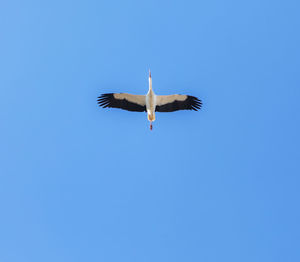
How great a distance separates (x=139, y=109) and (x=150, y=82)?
1.40 metres

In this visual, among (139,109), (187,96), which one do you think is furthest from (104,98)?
(187,96)

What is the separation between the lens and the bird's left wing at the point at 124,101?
93.4ft

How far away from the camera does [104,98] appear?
28438 millimetres

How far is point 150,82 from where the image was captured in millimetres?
29078

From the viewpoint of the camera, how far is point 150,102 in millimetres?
28844

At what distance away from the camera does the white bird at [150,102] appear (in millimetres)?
28578

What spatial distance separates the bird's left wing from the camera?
28.5m

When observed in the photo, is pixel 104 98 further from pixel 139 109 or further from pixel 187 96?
pixel 187 96

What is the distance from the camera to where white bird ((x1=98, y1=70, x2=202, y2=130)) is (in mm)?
28578

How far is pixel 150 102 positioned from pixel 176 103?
4.12 feet

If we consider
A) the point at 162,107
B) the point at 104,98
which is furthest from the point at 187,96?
the point at 104,98

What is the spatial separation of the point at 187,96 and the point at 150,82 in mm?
1909

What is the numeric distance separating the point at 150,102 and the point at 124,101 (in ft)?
4.09

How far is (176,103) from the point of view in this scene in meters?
29.0
